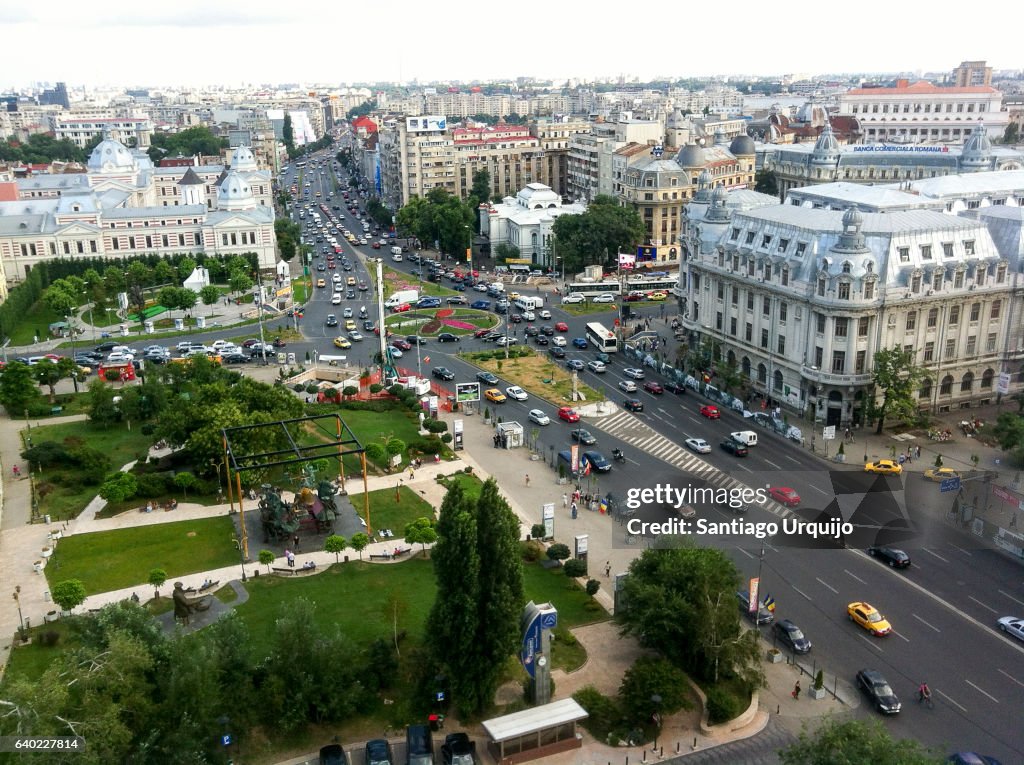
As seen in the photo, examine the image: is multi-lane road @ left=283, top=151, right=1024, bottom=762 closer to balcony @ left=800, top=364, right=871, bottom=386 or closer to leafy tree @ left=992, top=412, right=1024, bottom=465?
balcony @ left=800, top=364, right=871, bottom=386

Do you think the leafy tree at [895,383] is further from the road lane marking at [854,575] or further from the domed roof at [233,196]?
the domed roof at [233,196]

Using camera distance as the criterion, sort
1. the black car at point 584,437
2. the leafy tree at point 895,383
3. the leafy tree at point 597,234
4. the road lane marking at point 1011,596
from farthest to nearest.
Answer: the leafy tree at point 597,234 < the black car at point 584,437 < the leafy tree at point 895,383 < the road lane marking at point 1011,596

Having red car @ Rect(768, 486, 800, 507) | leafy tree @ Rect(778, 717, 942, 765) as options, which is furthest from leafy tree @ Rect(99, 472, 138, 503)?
leafy tree @ Rect(778, 717, 942, 765)

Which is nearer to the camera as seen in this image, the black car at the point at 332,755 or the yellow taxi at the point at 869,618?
the black car at the point at 332,755

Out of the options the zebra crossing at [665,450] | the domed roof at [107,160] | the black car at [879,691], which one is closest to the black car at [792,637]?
the black car at [879,691]

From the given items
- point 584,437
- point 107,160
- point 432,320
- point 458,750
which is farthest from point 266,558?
point 107,160

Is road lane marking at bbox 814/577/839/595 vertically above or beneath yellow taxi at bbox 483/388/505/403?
beneath
